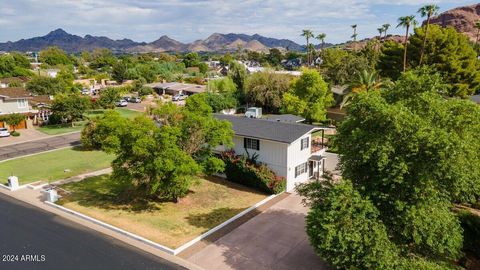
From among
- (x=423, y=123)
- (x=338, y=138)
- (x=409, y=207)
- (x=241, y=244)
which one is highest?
(x=423, y=123)

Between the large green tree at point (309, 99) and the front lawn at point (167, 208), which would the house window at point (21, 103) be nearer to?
the front lawn at point (167, 208)

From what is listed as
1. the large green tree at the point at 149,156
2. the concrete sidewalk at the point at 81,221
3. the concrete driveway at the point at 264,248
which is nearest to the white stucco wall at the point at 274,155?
the concrete driveway at the point at 264,248

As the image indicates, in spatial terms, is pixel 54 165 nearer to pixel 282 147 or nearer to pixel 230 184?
pixel 230 184

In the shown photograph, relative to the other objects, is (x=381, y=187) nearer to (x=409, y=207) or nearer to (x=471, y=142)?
(x=409, y=207)

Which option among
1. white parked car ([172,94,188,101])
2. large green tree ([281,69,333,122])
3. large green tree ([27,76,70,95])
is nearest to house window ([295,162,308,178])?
large green tree ([281,69,333,122])

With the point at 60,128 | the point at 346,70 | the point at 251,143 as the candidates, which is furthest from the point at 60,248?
the point at 346,70

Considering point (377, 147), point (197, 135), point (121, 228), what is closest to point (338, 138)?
point (377, 147)
